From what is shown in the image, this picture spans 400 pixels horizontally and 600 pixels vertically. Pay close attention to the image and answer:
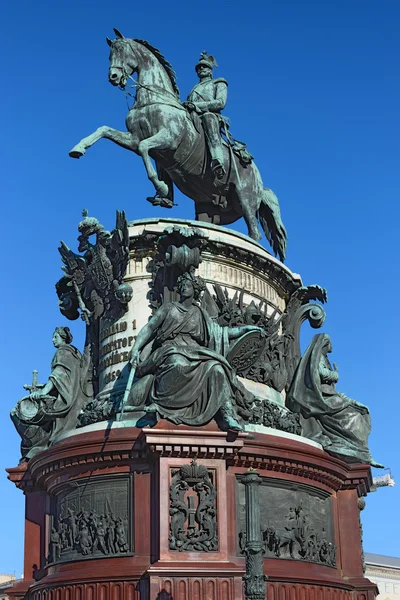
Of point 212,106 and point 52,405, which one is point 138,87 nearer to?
point 212,106

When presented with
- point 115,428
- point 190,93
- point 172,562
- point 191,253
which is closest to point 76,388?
point 115,428

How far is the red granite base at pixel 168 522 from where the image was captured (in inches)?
741

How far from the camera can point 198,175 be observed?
25703 mm

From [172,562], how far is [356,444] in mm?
6624

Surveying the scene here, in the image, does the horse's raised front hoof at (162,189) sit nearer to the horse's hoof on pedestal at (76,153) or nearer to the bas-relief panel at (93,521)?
the horse's hoof on pedestal at (76,153)

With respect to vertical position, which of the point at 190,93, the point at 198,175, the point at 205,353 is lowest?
the point at 205,353

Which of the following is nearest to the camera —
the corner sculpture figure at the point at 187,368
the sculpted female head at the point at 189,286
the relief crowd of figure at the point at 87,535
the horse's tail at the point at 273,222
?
the relief crowd of figure at the point at 87,535

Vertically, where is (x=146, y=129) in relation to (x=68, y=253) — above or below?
above

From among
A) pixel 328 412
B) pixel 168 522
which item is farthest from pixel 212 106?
pixel 168 522

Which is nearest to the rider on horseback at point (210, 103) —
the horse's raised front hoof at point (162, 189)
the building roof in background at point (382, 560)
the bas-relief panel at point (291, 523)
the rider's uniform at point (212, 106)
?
the rider's uniform at point (212, 106)

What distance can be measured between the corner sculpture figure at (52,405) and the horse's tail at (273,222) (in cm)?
703

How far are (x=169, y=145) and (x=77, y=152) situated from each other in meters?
2.42

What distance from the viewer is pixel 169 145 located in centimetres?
2466

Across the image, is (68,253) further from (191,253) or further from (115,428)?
(115,428)
